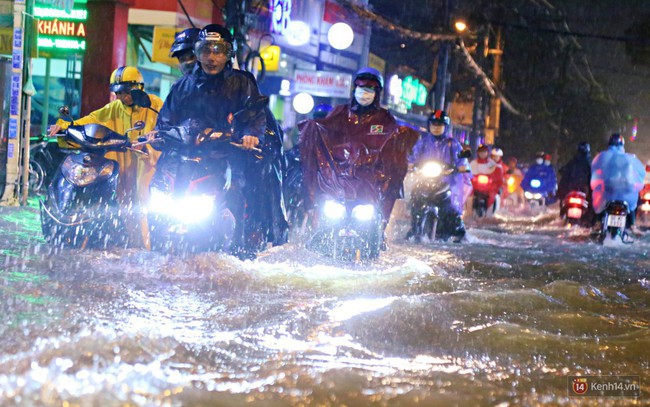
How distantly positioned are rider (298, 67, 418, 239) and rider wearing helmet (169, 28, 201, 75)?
1.52 m

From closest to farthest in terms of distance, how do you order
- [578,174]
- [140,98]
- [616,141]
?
1. [140,98]
2. [616,141]
3. [578,174]

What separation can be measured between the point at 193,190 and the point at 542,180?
56.4 ft

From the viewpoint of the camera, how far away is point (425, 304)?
17.8ft

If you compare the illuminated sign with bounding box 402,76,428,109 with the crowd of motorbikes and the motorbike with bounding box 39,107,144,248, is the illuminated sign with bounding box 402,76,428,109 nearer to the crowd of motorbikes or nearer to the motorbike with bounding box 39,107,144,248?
the crowd of motorbikes

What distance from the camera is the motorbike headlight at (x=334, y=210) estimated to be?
25.9 feet

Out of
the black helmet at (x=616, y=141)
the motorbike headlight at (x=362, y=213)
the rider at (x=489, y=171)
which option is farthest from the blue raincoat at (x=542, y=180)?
the motorbike headlight at (x=362, y=213)

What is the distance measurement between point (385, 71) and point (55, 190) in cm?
2432

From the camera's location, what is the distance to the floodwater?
3.42m

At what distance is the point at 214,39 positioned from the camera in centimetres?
645

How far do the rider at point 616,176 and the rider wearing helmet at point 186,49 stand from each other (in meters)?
6.94

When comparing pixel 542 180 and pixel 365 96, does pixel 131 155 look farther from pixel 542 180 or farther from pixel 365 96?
pixel 542 180

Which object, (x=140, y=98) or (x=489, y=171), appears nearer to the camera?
(x=140, y=98)

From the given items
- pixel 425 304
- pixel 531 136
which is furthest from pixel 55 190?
pixel 531 136

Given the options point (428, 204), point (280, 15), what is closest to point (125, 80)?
point (428, 204)
